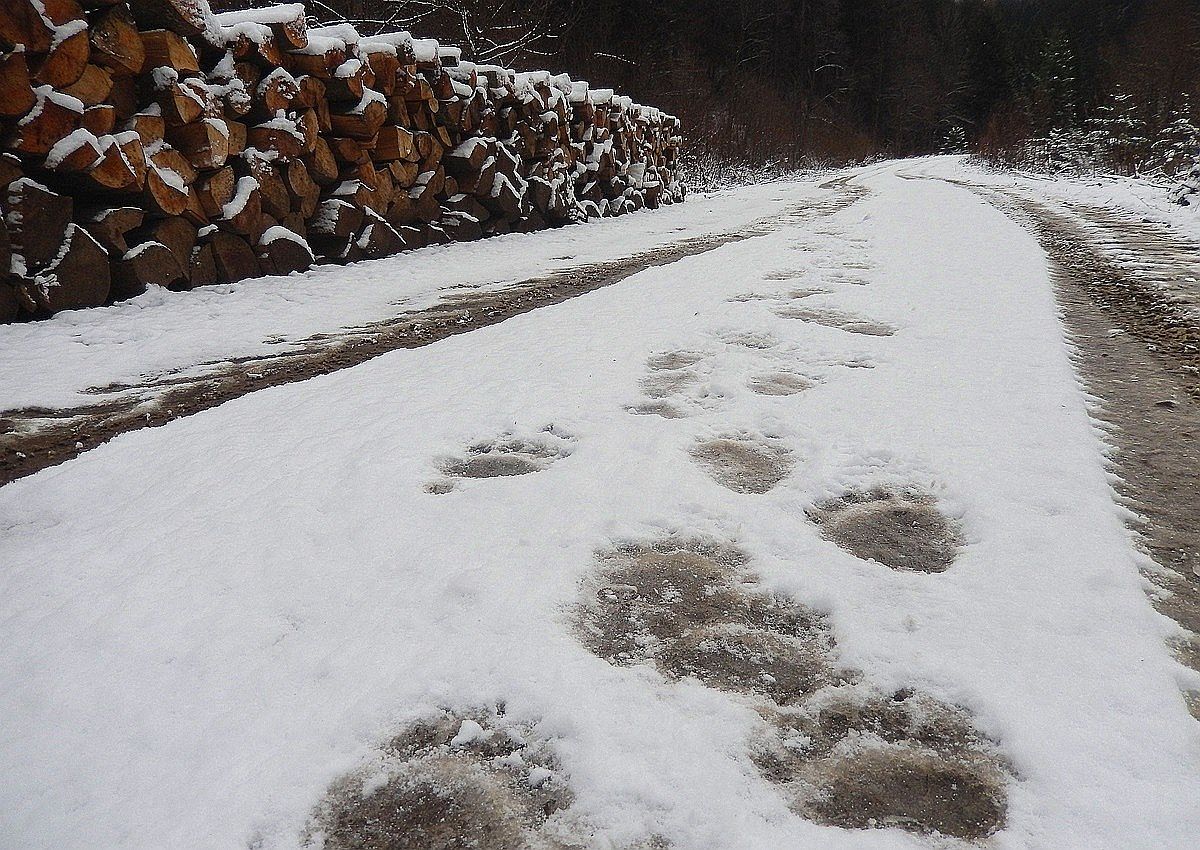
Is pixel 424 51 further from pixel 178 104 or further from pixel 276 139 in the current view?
pixel 178 104

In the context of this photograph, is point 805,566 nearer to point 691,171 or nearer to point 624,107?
point 624,107

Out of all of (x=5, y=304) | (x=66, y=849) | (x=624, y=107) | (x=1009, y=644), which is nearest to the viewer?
(x=66, y=849)

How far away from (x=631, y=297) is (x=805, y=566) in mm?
3253

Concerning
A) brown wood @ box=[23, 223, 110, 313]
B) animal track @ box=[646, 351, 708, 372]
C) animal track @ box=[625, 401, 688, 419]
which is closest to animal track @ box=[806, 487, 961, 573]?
animal track @ box=[625, 401, 688, 419]

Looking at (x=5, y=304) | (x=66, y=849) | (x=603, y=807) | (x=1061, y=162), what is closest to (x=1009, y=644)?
(x=603, y=807)

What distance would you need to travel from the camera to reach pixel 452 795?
1086 millimetres

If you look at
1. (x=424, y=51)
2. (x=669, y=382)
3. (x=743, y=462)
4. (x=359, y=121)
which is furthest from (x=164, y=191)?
(x=743, y=462)

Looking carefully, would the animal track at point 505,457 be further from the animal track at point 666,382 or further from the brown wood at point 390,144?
the brown wood at point 390,144

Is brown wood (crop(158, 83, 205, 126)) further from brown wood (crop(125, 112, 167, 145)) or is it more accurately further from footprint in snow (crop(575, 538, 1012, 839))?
footprint in snow (crop(575, 538, 1012, 839))

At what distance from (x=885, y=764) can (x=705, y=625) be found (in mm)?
426

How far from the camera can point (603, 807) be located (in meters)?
1.05

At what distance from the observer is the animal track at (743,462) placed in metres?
2.05

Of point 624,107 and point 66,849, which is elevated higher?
point 624,107

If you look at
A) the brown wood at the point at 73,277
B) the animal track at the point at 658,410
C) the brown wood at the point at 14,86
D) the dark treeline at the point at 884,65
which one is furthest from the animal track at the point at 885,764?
the dark treeline at the point at 884,65
